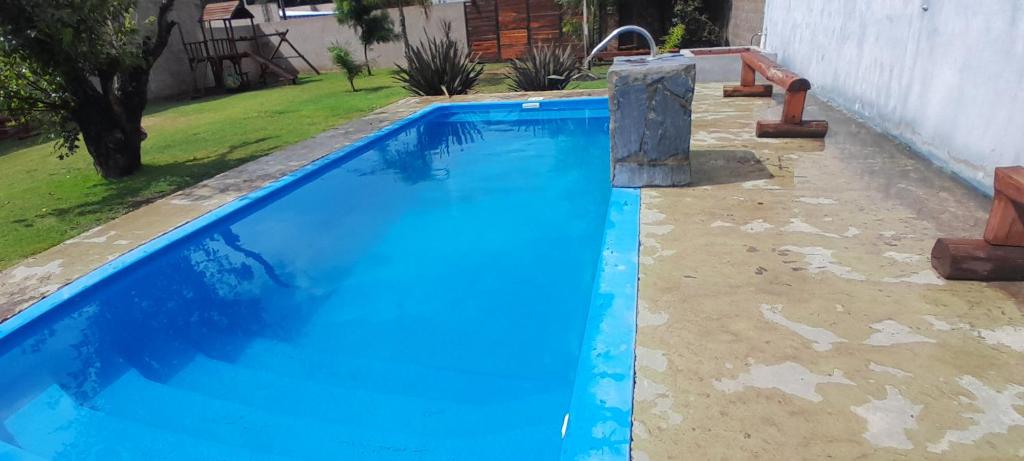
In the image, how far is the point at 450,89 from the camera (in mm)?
10789

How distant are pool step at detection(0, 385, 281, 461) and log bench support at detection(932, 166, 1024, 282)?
317cm

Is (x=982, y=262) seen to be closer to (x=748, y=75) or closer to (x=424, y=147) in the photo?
(x=748, y=75)

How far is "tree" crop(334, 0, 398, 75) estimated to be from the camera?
13.7 metres

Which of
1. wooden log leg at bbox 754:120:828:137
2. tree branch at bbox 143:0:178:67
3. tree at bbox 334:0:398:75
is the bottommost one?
wooden log leg at bbox 754:120:828:137

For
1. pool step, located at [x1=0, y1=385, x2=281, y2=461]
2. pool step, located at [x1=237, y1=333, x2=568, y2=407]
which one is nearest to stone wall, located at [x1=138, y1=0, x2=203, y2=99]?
pool step, located at [x1=0, y1=385, x2=281, y2=461]

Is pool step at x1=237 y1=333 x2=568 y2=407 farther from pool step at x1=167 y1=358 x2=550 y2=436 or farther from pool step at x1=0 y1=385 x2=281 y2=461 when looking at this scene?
pool step at x1=0 y1=385 x2=281 y2=461

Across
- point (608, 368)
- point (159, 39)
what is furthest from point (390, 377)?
point (159, 39)

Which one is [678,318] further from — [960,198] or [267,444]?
[960,198]

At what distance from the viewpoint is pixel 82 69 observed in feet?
19.3

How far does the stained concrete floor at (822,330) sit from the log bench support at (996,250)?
0.07m

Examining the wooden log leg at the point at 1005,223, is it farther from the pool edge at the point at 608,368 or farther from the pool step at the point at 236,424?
the pool step at the point at 236,424

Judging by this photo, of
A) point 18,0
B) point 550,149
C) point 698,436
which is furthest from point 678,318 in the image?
point 18,0

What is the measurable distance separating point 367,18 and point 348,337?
12.5 metres

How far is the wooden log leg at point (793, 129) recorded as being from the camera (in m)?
5.23
